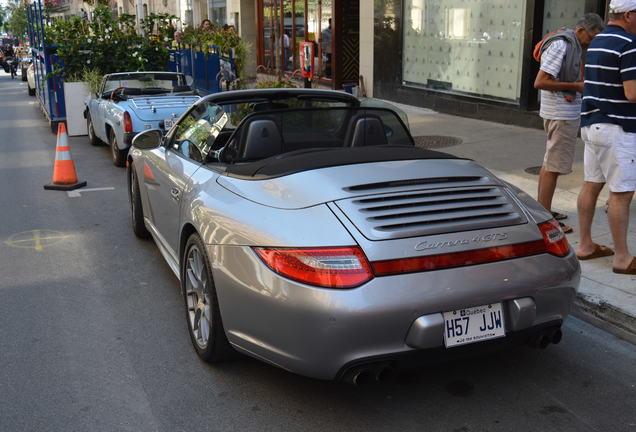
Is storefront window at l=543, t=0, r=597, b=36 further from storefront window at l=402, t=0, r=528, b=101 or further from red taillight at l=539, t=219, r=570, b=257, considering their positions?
red taillight at l=539, t=219, r=570, b=257

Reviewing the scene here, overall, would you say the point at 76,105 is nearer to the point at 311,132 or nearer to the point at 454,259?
the point at 311,132

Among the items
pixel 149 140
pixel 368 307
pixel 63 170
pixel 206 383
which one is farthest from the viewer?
pixel 63 170

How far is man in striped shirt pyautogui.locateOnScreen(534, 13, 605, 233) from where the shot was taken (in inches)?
230

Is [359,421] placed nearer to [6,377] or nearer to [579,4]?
[6,377]

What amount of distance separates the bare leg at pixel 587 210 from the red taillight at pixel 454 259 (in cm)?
208

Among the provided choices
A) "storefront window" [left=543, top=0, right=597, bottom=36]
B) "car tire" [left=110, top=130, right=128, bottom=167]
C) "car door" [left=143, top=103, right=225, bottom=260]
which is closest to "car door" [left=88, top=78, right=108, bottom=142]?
"car tire" [left=110, top=130, right=128, bottom=167]

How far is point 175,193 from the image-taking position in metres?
4.67

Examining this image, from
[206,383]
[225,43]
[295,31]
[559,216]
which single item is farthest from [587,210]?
[295,31]

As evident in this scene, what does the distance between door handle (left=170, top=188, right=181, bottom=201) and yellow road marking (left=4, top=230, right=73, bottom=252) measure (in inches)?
87.8

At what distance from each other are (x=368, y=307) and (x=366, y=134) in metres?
1.77

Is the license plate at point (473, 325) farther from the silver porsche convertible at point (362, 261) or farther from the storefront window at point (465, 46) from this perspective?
the storefront window at point (465, 46)

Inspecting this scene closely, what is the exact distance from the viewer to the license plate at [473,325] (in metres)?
3.20

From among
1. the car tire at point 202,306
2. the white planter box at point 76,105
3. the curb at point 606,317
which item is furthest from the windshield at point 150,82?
the curb at point 606,317

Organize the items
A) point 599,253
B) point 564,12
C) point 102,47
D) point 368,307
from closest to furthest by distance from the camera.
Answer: point 368,307, point 599,253, point 564,12, point 102,47
